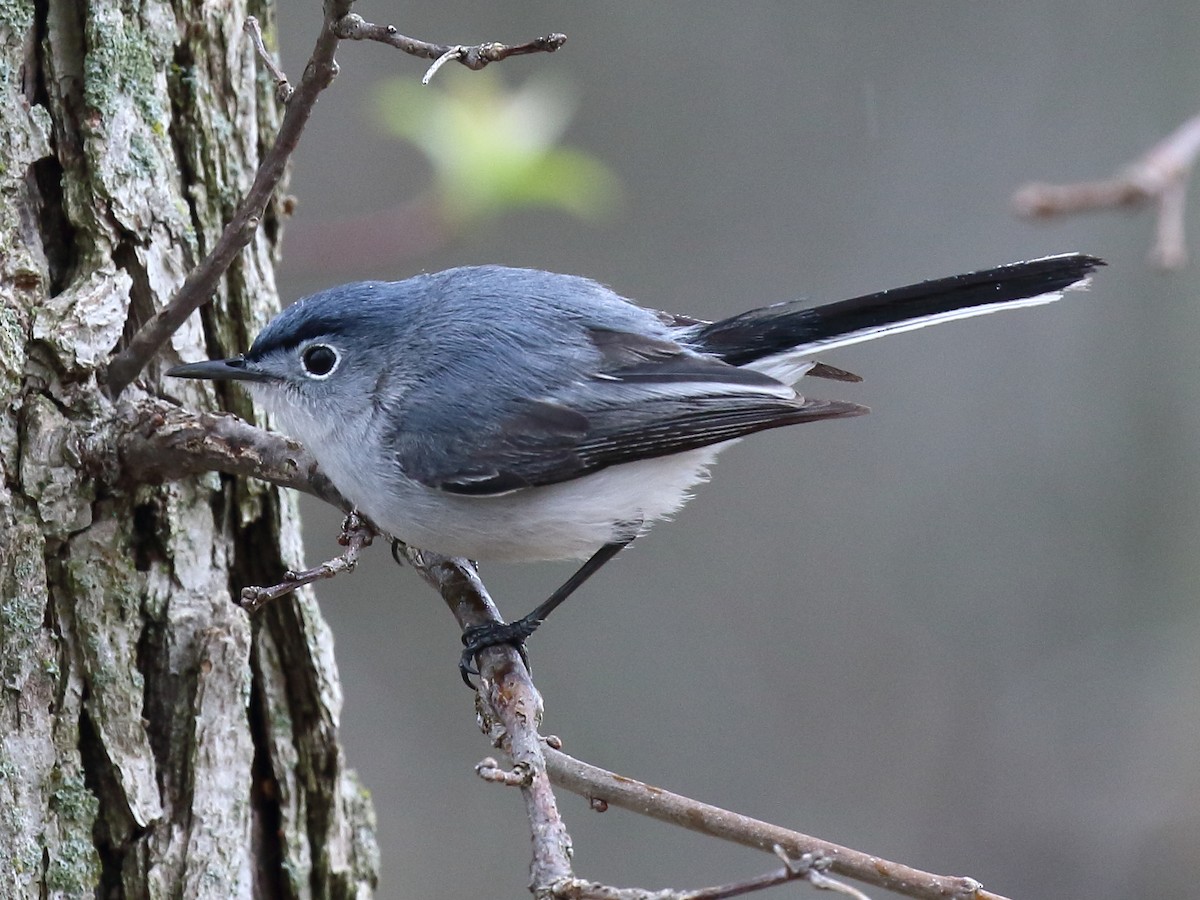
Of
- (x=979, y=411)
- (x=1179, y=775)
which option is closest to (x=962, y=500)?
(x=979, y=411)

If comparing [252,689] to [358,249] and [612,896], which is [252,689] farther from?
[358,249]

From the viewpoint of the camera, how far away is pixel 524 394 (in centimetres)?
238

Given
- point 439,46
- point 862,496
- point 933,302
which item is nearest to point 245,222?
point 439,46

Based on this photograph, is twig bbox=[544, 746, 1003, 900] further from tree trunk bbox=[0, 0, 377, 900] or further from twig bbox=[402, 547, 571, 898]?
tree trunk bbox=[0, 0, 377, 900]

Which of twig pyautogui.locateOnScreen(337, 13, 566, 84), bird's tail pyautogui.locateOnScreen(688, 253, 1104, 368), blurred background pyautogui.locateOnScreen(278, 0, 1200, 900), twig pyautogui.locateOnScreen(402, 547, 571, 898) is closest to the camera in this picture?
twig pyautogui.locateOnScreen(402, 547, 571, 898)

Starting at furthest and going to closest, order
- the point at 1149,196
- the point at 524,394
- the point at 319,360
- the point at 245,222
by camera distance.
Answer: the point at 319,360, the point at 524,394, the point at 1149,196, the point at 245,222

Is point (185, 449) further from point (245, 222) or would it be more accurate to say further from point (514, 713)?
point (514, 713)

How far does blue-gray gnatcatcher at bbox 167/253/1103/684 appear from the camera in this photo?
7.66 feet

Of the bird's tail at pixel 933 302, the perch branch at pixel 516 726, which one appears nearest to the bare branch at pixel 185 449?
the perch branch at pixel 516 726

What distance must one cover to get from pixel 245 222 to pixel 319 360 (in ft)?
2.49

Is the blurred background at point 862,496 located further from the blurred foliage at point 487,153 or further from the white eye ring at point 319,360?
the white eye ring at point 319,360

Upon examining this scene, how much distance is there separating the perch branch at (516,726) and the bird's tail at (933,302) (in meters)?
0.84

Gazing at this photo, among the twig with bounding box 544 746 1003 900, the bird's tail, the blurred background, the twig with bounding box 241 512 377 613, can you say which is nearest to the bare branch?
the twig with bounding box 241 512 377 613

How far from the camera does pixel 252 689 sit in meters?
2.27
